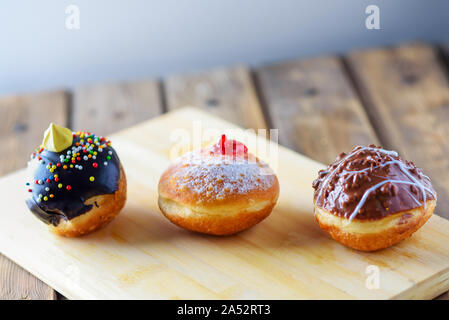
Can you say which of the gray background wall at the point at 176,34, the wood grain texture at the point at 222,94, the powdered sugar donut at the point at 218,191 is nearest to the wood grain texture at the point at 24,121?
the gray background wall at the point at 176,34

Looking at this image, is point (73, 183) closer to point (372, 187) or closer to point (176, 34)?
→ point (372, 187)

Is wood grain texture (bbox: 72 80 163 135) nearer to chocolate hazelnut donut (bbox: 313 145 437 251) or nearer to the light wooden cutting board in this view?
the light wooden cutting board

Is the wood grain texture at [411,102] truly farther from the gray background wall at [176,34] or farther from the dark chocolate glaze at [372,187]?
the dark chocolate glaze at [372,187]

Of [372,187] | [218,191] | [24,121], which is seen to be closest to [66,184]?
[218,191]

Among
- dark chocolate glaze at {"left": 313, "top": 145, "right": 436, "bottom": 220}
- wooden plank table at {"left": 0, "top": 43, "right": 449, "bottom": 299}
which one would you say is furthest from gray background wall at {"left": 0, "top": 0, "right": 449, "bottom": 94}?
dark chocolate glaze at {"left": 313, "top": 145, "right": 436, "bottom": 220}
